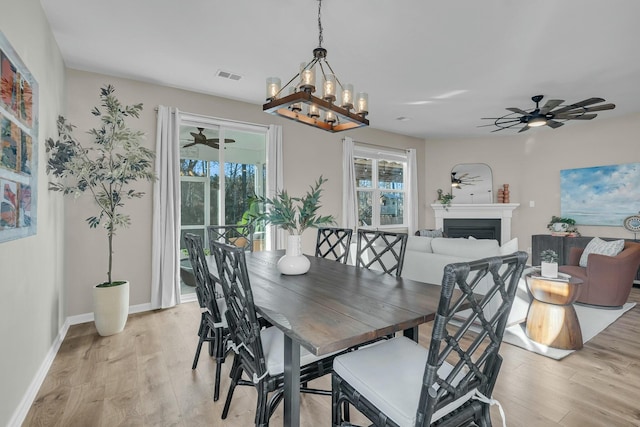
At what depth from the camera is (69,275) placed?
3.27 metres

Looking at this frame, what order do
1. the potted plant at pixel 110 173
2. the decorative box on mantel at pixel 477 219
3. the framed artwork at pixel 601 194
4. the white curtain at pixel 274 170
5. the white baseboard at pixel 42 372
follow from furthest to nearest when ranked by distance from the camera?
the decorative box on mantel at pixel 477 219 → the framed artwork at pixel 601 194 → the white curtain at pixel 274 170 → the potted plant at pixel 110 173 → the white baseboard at pixel 42 372

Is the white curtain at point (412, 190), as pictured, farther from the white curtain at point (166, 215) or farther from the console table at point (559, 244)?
the white curtain at point (166, 215)

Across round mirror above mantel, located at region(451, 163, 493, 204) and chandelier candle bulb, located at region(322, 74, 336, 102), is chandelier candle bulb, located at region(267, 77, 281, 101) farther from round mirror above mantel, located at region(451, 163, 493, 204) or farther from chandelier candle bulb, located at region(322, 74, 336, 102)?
round mirror above mantel, located at region(451, 163, 493, 204)

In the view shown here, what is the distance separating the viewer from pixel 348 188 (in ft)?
18.0

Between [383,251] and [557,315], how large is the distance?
65.3 inches

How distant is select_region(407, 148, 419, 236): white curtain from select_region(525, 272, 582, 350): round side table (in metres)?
3.86

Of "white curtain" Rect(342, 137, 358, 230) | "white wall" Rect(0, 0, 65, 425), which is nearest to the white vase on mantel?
→ "white wall" Rect(0, 0, 65, 425)

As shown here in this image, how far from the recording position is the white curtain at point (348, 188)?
5445 millimetres

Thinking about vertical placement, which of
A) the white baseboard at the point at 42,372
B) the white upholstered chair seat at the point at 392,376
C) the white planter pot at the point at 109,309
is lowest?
the white baseboard at the point at 42,372

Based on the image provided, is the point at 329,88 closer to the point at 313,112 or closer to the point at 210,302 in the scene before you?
the point at 313,112

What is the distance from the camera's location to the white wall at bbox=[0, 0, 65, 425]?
1.64 metres

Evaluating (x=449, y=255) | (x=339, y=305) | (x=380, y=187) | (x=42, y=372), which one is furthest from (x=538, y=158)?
(x=42, y=372)

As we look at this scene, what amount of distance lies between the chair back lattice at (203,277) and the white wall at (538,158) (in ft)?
19.1

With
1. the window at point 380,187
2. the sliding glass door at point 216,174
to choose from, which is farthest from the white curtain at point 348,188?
the sliding glass door at point 216,174
